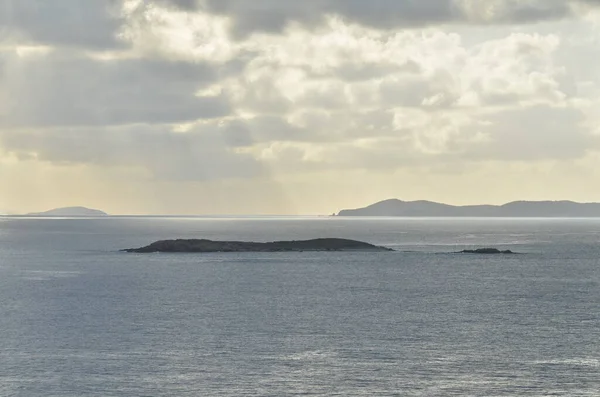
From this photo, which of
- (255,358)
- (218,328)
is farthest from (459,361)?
(218,328)

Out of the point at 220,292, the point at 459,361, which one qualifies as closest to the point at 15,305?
the point at 220,292

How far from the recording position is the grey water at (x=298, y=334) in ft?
194

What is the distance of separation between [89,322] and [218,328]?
14.4m

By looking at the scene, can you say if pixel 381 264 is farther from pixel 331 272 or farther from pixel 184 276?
pixel 184 276

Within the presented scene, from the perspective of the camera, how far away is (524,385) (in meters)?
59.0

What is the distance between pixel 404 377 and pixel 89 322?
39.8 meters

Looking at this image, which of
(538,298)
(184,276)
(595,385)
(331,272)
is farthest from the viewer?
(331,272)

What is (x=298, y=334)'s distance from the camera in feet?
261

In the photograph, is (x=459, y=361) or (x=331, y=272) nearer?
(x=459, y=361)

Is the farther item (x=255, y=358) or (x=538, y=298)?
(x=538, y=298)

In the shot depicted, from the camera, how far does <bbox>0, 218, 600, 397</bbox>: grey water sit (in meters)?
59.2

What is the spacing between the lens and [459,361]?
218 ft

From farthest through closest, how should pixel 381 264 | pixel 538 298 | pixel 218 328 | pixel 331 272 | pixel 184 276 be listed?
pixel 381 264
pixel 331 272
pixel 184 276
pixel 538 298
pixel 218 328

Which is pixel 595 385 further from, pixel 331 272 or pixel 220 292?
pixel 331 272
